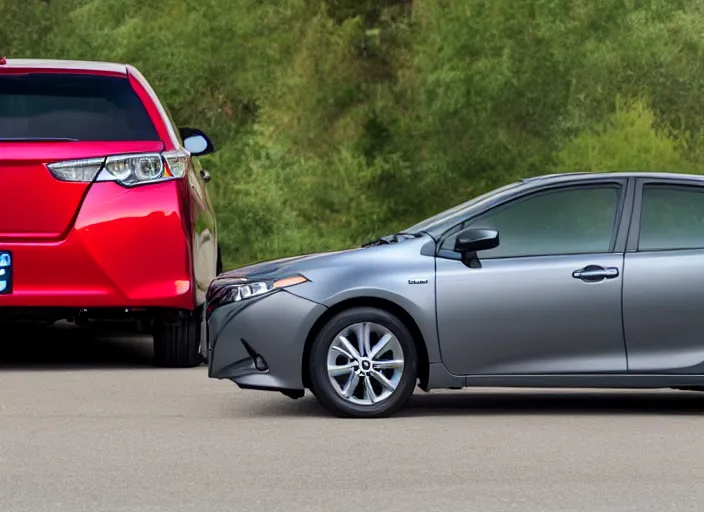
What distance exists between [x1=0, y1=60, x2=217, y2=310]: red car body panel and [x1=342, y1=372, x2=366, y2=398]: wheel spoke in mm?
2334

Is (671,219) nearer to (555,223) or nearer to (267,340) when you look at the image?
(555,223)

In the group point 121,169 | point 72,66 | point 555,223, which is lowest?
point 555,223

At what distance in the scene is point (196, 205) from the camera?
37.9 ft

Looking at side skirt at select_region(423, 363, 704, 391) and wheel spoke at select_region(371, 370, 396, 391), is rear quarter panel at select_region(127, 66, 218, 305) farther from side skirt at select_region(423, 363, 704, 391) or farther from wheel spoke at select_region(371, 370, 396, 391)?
side skirt at select_region(423, 363, 704, 391)

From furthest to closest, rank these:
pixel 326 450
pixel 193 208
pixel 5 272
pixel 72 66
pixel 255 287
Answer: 1. pixel 72 66
2. pixel 193 208
3. pixel 5 272
4. pixel 255 287
5. pixel 326 450

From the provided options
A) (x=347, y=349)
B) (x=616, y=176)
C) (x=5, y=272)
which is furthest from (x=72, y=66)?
(x=616, y=176)

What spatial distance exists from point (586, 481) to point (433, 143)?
107 feet

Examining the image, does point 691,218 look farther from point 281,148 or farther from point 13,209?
point 281,148

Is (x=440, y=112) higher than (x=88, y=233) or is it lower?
higher

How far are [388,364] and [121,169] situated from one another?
275 cm

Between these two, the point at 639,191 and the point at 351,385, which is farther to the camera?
the point at 639,191

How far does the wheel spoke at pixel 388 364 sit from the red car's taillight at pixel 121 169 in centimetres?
263

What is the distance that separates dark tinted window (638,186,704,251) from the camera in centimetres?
936

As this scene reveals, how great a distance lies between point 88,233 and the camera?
10.9m
